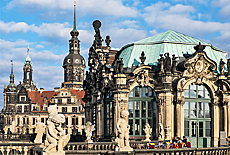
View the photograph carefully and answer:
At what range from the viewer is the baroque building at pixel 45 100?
115 m

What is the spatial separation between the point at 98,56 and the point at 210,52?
34.7 ft

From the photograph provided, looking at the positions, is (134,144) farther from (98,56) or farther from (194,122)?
(98,56)

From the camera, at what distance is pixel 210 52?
37344mm

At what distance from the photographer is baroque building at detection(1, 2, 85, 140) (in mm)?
114812

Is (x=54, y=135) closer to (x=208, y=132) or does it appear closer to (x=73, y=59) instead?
(x=208, y=132)

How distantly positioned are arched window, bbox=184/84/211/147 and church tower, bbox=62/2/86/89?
11792 cm

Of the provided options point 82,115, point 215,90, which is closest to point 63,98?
point 82,115

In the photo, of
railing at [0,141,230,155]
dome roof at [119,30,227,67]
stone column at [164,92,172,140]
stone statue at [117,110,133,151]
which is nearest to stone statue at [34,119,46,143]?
railing at [0,141,230,155]

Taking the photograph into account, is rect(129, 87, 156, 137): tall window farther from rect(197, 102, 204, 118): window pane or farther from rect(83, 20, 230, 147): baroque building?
rect(197, 102, 204, 118): window pane

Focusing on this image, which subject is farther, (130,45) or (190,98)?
(130,45)

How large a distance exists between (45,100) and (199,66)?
9768 cm

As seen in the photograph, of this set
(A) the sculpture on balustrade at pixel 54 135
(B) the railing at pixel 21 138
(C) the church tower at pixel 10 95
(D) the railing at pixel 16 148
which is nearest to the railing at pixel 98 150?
(D) the railing at pixel 16 148

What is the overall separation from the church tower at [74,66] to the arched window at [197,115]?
11792 cm

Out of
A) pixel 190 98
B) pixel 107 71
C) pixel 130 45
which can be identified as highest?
pixel 130 45
